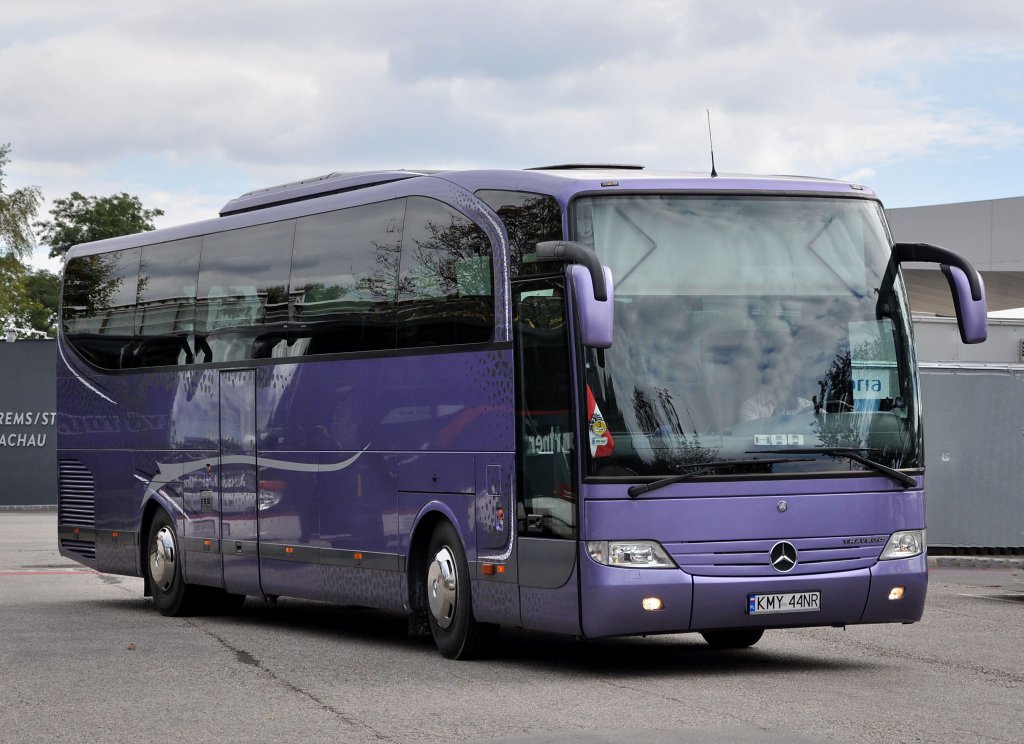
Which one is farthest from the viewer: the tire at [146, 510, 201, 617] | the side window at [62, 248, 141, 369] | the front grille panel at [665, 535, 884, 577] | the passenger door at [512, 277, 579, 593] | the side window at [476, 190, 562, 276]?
the side window at [62, 248, 141, 369]

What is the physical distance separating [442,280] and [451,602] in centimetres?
234

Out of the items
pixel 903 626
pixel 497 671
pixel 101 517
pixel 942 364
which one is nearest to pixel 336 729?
pixel 497 671

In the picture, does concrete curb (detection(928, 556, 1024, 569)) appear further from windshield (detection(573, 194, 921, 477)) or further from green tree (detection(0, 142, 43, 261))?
green tree (detection(0, 142, 43, 261))

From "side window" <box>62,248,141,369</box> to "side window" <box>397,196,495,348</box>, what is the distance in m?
6.08

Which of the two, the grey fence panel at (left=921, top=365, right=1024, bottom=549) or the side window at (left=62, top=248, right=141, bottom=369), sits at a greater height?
the side window at (left=62, top=248, right=141, bottom=369)

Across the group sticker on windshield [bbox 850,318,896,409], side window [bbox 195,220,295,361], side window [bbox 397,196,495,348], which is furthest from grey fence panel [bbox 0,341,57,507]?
sticker on windshield [bbox 850,318,896,409]

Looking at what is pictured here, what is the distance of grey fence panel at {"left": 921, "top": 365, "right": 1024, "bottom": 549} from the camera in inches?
952

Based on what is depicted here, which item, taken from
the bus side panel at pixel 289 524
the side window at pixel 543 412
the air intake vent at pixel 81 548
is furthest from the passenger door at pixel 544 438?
the air intake vent at pixel 81 548

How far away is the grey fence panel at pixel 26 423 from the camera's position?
4859 centimetres

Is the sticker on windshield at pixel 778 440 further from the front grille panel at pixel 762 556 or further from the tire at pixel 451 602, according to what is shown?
the tire at pixel 451 602

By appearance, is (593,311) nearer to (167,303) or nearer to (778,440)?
(778,440)

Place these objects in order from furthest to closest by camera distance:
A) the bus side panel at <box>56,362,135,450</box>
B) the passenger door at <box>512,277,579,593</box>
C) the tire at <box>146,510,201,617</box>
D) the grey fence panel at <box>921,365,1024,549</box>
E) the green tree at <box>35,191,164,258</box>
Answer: the green tree at <box>35,191,164,258</box> < the grey fence panel at <box>921,365,1024,549</box> < the bus side panel at <box>56,362,135,450</box> < the tire at <box>146,510,201,617</box> < the passenger door at <box>512,277,579,593</box>

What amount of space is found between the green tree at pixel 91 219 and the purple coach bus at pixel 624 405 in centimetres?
8162

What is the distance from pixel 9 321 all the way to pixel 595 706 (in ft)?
246
